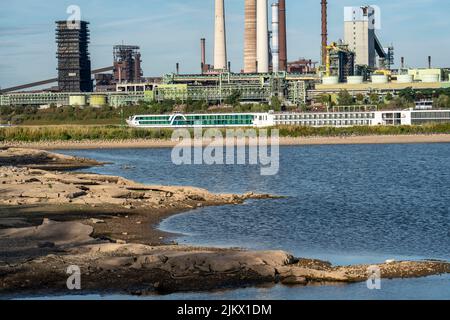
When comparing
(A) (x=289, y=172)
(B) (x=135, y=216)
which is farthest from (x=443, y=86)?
(B) (x=135, y=216)

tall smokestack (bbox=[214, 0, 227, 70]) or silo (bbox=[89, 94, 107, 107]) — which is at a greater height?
tall smokestack (bbox=[214, 0, 227, 70])

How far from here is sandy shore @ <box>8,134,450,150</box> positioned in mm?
101044

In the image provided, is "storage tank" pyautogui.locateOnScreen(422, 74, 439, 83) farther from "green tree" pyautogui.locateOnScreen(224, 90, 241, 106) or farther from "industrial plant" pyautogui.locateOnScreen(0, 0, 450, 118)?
"green tree" pyautogui.locateOnScreen(224, 90, 241, 106)

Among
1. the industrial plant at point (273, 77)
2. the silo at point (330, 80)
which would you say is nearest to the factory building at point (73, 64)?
the industrial plant at point (273, 77)

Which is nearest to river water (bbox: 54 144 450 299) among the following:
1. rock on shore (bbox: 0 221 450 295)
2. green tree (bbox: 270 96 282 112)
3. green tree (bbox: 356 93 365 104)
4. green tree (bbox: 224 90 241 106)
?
rock on shore (bbox: 0 221 450 295)

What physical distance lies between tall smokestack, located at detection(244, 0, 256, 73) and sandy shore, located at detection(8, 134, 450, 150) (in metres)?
62.7

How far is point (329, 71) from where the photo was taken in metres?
162

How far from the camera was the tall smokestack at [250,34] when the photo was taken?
162m

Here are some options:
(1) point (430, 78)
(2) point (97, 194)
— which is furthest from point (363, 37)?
(2) point (97, 194)

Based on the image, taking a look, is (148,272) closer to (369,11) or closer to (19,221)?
(19,221)

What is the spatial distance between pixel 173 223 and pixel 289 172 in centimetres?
2976

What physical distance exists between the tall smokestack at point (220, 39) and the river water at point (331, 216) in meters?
95.0

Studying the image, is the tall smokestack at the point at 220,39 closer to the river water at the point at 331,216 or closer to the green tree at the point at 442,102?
the green tree at the point at 442,102

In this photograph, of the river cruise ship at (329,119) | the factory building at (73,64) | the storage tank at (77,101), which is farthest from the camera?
the factory building at (73,64)
